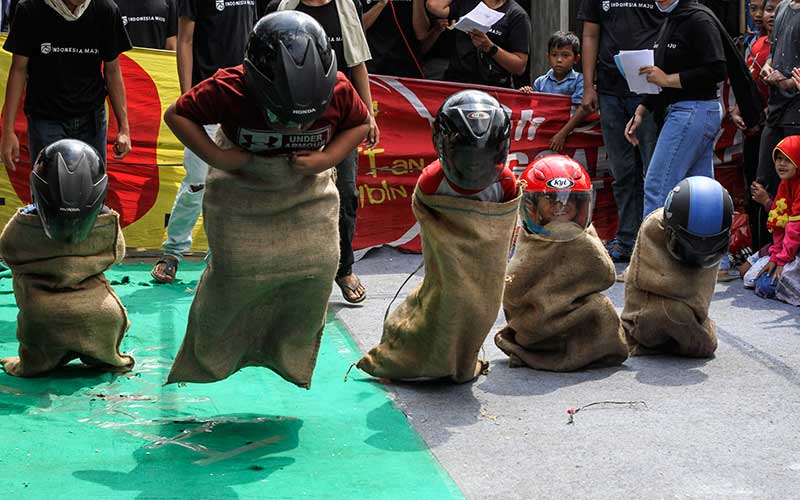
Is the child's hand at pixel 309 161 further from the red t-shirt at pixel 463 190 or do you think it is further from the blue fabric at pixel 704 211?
the blue fabric at pixel 704 211

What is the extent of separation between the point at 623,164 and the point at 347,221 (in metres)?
2.58

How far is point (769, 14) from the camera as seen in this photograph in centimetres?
845

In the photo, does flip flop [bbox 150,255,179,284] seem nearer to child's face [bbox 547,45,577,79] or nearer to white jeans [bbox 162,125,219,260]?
white jeans [bbox 162,125,219,260]

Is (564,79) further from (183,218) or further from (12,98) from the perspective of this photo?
A: (12,98)

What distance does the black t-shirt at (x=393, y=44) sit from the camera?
A: 9.11 metres

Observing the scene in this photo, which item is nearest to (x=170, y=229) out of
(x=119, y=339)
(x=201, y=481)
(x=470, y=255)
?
(x=119, y=339)

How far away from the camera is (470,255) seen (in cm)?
484

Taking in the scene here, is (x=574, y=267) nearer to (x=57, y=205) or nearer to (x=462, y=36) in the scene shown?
(x=57, y=205)

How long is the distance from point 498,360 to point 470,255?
112 cm

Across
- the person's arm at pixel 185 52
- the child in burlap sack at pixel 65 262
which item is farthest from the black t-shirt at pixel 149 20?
the child in burlap sack at pixel 65 262

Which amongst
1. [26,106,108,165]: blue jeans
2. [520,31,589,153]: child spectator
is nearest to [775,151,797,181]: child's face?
[520,31,589,153]: child spectator

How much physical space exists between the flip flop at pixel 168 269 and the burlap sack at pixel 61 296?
2114 millimetres

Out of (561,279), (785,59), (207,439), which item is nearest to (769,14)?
(785,59)

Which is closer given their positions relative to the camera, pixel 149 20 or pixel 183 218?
pixel 183 218
